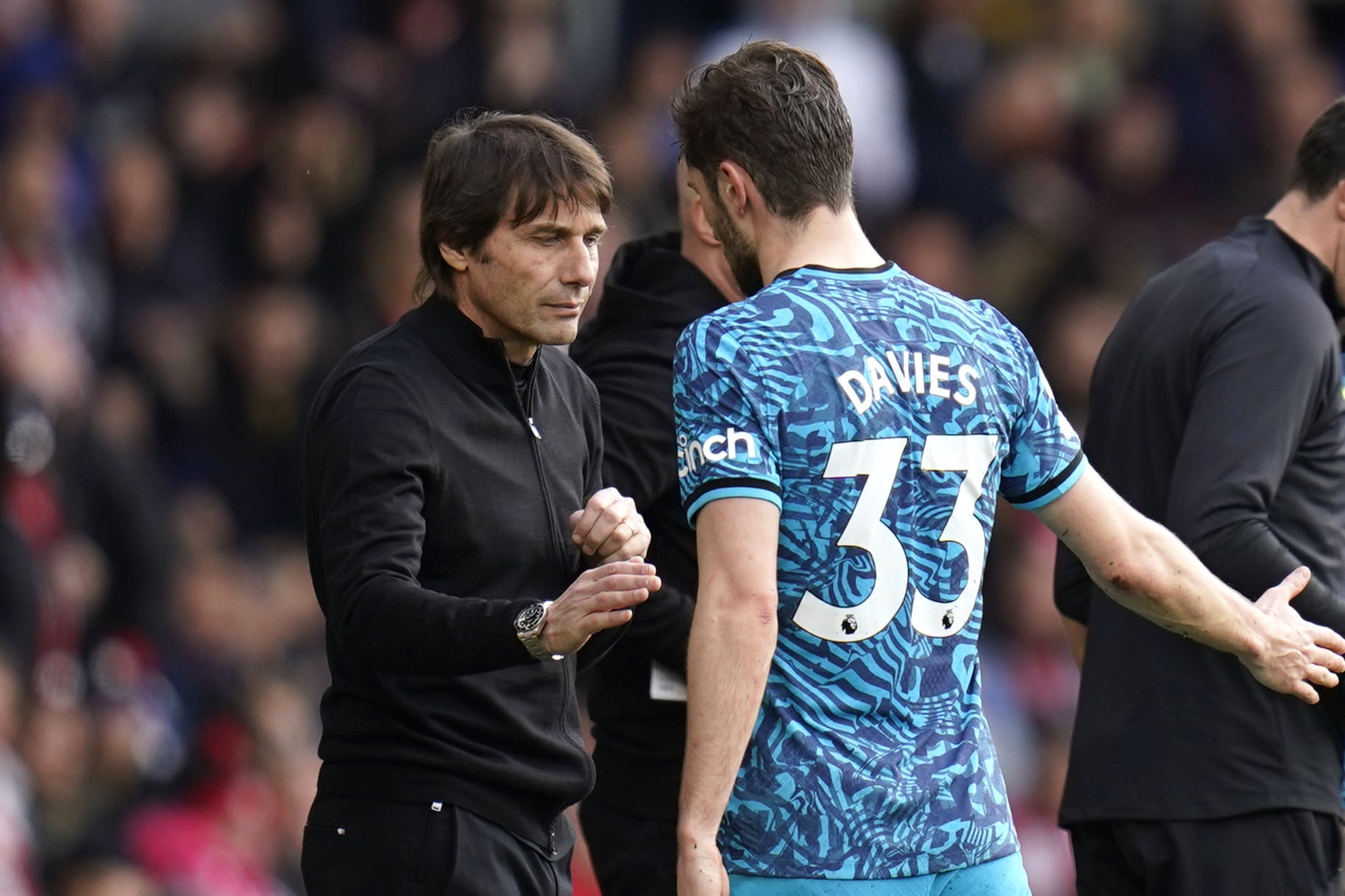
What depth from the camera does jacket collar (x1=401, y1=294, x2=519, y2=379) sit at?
11.6 ft

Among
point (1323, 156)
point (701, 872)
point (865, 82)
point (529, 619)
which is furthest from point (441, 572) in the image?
point (865, 82)

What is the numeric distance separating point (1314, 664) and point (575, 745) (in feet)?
4.49

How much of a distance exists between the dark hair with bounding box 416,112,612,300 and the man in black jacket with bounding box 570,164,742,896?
65 centimetres

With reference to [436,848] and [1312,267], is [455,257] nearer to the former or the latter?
[436,848]

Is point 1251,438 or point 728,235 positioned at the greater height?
point 728,235

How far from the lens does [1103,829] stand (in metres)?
4.25

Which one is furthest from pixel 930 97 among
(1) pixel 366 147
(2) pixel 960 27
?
(1) pixel 366 147

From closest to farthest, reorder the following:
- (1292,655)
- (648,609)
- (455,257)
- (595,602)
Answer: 1. (595,602)
2. (455,257)
3. (1292,655)
4. (648,609)

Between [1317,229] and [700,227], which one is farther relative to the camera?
[700,227]

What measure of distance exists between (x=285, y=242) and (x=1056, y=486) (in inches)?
210

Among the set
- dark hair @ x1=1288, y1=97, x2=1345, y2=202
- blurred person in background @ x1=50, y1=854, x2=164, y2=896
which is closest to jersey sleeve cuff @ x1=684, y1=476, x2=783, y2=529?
dark hair @ x1=1288, y1=97, x2=1345, y2=202

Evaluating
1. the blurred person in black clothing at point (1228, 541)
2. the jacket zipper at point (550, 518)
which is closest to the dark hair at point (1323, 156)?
the blurred person in black clothing at point (1228, 541)

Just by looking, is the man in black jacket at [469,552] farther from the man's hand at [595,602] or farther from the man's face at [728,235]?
the man's face at [728,235]

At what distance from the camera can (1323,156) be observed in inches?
169
